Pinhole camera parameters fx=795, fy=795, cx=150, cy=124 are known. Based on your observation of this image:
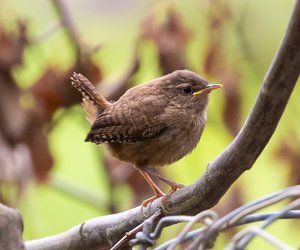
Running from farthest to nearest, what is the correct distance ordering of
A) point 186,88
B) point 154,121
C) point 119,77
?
point 119,77 < point 186,88 < point 154,121

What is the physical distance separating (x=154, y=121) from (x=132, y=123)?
0.36 feet

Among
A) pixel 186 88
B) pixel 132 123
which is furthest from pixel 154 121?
pixel 186 88

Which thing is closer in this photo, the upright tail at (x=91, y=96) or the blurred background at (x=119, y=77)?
the upright tail at (x=91, y=96)

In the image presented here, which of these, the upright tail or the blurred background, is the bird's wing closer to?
the upright tail

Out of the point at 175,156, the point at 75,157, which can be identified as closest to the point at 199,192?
the point at 175,156

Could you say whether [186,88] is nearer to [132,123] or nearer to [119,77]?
[132,123]

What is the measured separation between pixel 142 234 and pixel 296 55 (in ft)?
2.06

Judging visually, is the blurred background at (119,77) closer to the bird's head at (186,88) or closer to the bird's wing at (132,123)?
the bird's head at (186,88)

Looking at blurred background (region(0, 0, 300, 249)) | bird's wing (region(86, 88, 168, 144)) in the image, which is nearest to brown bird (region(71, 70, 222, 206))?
bird's wing (region(86, 88, 168, 144))

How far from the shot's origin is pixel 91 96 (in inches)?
159

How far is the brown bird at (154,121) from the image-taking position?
3684 millimetres

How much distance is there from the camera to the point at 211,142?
8.02 meters

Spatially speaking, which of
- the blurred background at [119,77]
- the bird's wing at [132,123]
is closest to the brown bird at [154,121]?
the bird's wing at [132,123]

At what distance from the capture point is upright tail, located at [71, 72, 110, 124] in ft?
13.2
